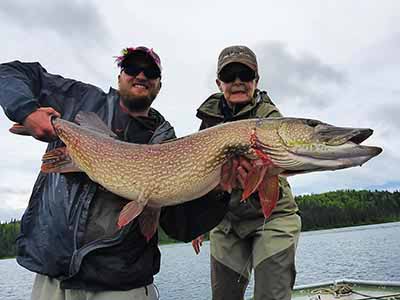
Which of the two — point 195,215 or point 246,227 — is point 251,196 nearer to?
point 246,227

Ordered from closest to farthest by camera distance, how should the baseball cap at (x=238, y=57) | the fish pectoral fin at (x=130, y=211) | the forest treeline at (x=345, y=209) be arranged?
1. the fish pectoral fin at (x=130, y=211)
2. the baseball cap at (x=238, y=57)
3. the forest treeline at (x=345, y=209)

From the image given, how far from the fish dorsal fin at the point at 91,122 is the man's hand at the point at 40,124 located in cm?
19

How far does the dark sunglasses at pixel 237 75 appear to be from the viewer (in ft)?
10.9

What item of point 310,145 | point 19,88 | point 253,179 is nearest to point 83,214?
point 19,88

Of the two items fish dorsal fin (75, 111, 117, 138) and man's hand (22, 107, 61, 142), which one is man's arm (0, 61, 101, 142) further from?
fish dorsal fin (75, 111, 117, 138)

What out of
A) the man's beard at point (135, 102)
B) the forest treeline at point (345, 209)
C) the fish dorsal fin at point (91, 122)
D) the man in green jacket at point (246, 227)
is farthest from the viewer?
the forest treeline at point (345, 209)

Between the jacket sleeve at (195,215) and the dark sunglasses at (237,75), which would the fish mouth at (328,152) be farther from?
the dark sunglasses at (237,75)

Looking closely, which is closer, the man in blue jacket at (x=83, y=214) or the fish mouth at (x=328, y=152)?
the fish mouth at (x=328, y=152)

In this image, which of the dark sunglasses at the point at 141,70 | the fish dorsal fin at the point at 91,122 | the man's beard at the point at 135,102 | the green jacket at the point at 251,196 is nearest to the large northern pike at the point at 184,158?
the fish dorsal fin at the point at 91,122

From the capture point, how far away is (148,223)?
7.71 ft

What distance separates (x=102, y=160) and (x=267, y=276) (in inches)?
58.6

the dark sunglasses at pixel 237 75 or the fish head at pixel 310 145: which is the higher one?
the dark sunglasses at pixel 237 75

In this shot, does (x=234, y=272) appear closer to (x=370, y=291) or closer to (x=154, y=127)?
(x=154, y=127)

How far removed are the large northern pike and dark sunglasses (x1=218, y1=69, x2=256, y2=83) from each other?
97 centimetres
